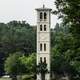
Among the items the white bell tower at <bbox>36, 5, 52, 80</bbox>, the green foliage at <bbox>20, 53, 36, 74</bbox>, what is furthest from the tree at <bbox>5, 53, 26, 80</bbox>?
the white bell tower at <bbox>36, 5, 52, 80</bbox>

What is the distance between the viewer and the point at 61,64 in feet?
238

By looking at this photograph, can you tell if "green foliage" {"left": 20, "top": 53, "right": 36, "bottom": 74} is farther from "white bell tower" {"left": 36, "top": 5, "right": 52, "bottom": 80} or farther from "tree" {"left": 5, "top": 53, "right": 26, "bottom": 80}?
"white bell tower" {"left": 36, "top": 5, "right": 52, "bottom": 80}

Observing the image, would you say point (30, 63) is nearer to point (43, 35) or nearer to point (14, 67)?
point (14, 67)

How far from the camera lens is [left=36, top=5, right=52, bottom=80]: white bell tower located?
67.4 meters

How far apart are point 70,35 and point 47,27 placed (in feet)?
138

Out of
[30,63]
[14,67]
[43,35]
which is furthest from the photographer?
[14,67]

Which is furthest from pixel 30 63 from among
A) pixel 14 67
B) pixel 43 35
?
pixel 43 35

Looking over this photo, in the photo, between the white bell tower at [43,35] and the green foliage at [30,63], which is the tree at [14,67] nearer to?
the green foliage at [30,63]

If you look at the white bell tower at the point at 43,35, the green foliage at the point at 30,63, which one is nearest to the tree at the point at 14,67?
the green foliage at the point at 30,63

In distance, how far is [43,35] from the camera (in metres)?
67.4

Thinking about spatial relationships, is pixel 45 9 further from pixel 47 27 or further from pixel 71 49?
pixel 71 49

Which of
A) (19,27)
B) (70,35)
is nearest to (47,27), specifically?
(70,35)

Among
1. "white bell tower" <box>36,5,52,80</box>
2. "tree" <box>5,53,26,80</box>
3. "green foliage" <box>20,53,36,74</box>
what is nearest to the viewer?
"white bell tower" <box>36,5,52,80</box>

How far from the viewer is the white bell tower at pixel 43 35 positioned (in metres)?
67.4
